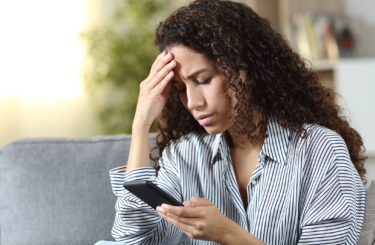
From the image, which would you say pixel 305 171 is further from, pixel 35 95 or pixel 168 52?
A: pixel 35 95

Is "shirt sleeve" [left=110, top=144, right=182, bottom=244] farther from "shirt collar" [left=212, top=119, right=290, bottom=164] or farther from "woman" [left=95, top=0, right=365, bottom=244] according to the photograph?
"shirt collar" [left=212, top=119, right=290, bottom=164]

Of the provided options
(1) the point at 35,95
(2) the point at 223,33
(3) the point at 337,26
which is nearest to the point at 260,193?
(2) the point at 223,33

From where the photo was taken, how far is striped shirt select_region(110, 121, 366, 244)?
125 cm

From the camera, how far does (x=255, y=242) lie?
121 centimetres

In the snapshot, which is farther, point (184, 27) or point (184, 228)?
point (184, 27)

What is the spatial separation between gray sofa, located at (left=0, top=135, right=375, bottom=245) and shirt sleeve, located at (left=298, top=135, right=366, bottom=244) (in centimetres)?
27

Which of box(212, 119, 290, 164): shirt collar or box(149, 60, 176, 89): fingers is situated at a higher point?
box(149, 60, 176, 89): fingers

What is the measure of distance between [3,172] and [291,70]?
84 centimetres

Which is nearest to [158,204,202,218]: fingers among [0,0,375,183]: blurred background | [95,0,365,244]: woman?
[95,0,365,244]: woman

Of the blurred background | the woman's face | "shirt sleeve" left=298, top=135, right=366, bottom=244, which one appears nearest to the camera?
"shirt sleeve" left=298, top=135, right=366, bottom=244

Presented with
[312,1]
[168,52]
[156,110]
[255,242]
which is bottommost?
[255,242]

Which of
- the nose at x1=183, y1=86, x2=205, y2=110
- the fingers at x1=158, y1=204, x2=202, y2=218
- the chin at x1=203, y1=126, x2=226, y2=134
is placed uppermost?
the nose at x1=183, y1=86, x2=205, y2=110

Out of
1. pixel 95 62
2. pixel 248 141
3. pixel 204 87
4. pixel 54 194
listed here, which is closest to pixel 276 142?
pixel 248 141

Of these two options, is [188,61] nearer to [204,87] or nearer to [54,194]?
[204,87]
